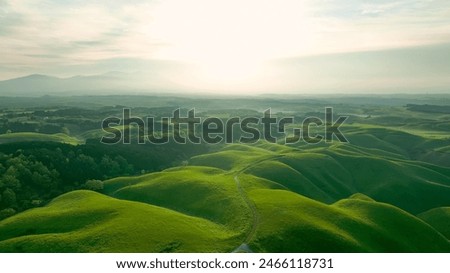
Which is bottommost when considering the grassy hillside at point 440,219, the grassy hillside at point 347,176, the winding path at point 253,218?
the grassy hillside at point 440,219

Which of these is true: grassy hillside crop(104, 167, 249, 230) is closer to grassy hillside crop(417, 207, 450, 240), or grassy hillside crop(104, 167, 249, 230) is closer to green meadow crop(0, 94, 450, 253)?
green meadow crop(0, 94, 450, 253)

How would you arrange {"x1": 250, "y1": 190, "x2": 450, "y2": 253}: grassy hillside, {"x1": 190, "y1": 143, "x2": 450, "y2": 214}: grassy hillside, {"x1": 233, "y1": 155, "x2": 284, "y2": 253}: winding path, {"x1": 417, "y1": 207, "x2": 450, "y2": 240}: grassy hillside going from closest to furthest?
{"x1": 233, "y1": 155, "x2": 284, "y2": 253}: winding path
{"x1": 250, "y1": 190, "x2": 450, "y2": 253}: grassy hillside
{"x1": 417, "y1": 207, "x2": 450, "y2": 240}: grassy hillside
{"x1": 190, "y1": 143, "x2": 450, "y2": 214}: grassy hillside

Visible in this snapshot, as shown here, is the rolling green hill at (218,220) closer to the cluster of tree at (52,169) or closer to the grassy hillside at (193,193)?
the grassy hillside at (193,193)

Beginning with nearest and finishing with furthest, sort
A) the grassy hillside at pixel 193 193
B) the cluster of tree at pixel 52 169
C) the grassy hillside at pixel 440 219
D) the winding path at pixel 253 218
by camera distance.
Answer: the winding path at pixel 253 218 → the grassy hillside at pixel 193 193 → the grassy hillside at pixel 440 219 → the cluster of tree at pixel 52 169

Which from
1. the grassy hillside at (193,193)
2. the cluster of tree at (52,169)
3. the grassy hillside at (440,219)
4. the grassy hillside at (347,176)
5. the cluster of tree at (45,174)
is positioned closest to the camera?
the grassy hillside at (193,193)

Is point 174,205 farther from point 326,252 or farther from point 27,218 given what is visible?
point 326,252

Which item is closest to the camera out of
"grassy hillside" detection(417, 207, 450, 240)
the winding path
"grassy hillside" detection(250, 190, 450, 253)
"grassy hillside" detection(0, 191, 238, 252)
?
the winding path

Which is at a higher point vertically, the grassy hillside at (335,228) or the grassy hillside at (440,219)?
the grassy hillside at (335,228)

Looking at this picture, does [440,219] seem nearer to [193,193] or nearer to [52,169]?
[193,193]

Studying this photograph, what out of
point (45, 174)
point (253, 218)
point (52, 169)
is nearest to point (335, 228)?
point (253, 218)

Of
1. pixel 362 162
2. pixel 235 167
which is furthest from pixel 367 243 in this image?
pixel 362 162

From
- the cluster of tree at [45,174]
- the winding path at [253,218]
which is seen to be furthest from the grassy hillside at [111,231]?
the cluster of tree at [45,174]

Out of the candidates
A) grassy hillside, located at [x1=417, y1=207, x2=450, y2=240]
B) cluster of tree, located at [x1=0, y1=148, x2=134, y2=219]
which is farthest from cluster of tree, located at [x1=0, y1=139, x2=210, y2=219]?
grassy hillside, located at [x1=417, y1=207, x2=450, y2=240]
